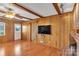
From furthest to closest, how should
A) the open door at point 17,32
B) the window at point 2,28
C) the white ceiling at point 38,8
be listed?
the open door at point 17,32
the window at point 2,28
the white ceiling at point 38,8

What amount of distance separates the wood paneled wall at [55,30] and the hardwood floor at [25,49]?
11 cm

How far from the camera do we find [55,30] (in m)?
2.08

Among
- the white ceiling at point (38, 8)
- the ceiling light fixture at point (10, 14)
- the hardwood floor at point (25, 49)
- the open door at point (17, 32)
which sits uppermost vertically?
the white ceiling at point (38, 8)

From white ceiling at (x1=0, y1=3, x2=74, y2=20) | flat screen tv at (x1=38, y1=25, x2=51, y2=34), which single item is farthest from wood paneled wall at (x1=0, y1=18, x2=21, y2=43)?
flat screen tv at (x1=38, y1=25, x2=51, y2=34)

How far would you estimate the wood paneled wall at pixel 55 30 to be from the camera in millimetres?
1976

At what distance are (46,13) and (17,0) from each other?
Result: 2.04ft

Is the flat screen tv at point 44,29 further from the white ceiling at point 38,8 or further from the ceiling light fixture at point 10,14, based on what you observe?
the ceiling light fixture at point 10,14

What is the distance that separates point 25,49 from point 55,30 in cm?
67

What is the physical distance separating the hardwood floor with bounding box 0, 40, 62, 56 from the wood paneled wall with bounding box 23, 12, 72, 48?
0.36ft

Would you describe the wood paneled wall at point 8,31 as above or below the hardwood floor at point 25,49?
above

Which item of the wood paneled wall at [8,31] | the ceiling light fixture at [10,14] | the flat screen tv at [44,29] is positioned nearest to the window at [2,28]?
the wood paneled wall at [8,31]

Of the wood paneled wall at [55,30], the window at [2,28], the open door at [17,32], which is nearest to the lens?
the wood paneled wall at [55,30]

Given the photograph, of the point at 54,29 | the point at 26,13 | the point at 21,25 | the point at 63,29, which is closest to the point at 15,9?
the point at 26,13

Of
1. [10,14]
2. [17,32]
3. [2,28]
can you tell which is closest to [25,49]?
[17,32]
